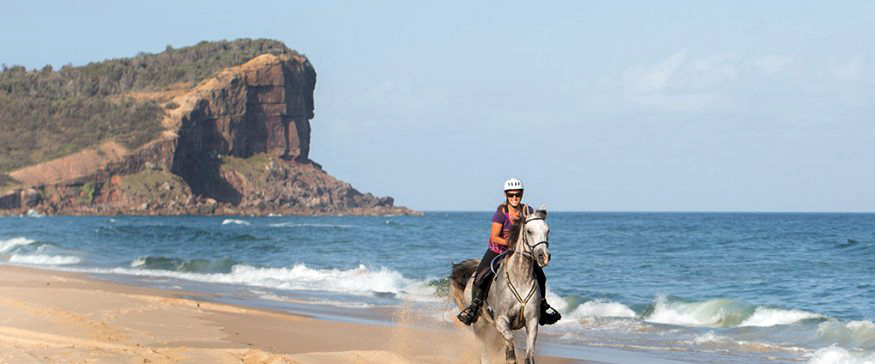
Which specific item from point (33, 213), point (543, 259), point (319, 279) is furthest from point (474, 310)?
point (33, 213)

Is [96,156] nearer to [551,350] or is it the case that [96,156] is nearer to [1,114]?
[1,114]

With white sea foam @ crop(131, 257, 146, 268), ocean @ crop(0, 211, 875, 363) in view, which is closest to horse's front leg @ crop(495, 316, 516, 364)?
ocean @ crop(0, 211, 875, 363)

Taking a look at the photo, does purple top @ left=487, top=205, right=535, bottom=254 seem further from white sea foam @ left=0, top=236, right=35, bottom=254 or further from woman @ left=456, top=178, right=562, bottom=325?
white sea foam @ left=0, top=236, right=35, bottom=254

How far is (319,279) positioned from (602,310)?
13101mm

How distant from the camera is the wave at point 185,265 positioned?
39.3 metres

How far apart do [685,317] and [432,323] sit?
7017mm

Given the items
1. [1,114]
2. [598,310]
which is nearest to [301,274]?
Result: [598,310]

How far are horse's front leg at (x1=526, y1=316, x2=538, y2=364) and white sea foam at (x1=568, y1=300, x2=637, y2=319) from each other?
12.3 metres

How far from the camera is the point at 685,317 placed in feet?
75.8

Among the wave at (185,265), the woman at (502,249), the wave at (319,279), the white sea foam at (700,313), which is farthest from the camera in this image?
the wave at (185,265)

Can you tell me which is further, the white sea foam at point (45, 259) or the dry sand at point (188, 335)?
the white sea foam at point (45, 259)

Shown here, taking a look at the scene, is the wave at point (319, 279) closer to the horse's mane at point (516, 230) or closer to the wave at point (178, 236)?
the horse's mane at point (516, 230)

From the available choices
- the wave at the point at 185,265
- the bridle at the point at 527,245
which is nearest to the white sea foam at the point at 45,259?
the wave at the point at 185,265

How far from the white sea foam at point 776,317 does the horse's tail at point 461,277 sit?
34.5ft
